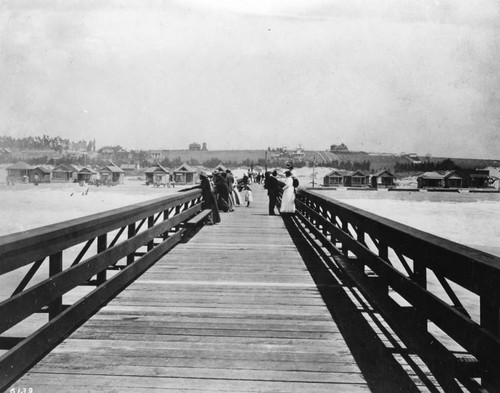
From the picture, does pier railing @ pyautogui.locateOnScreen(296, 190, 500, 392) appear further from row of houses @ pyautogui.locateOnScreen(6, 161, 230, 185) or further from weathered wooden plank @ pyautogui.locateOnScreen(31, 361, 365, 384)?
row of houses @ pyautogui.locateOnScreen(6, 161, 230, 185)

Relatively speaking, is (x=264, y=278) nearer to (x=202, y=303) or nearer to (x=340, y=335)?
(x=202, y=303)

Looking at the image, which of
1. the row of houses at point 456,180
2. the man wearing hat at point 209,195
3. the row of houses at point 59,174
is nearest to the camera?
the man wearing hat at point 209,195

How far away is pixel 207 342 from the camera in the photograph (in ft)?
12.1

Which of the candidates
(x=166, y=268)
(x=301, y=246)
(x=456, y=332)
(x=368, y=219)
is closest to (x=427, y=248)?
(x=456, y=332)

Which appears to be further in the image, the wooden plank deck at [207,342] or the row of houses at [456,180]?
the row of houses at [456,180]

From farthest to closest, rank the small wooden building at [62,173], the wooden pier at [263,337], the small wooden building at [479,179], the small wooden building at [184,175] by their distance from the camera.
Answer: the small wooden building at [62,173] < the small wooden building at [184,175] < the small wooden building at [479,179] < the wooden pier at [263,337]

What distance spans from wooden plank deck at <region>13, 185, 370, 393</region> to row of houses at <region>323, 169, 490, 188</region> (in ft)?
299

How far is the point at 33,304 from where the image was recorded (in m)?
2.97

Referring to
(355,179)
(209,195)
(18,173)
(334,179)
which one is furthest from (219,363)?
(18,173)

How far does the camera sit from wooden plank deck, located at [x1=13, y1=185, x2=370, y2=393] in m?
2.97

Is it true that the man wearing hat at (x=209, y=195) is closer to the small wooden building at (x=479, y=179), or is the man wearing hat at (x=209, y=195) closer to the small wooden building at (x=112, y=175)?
the small wooden building at (x=112, y=175)

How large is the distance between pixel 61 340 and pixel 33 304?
0.80 m

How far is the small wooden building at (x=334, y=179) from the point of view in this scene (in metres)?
98.8

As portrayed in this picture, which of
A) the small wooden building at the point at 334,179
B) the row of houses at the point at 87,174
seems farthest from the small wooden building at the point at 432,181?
the row of houses at the point at 87,174
